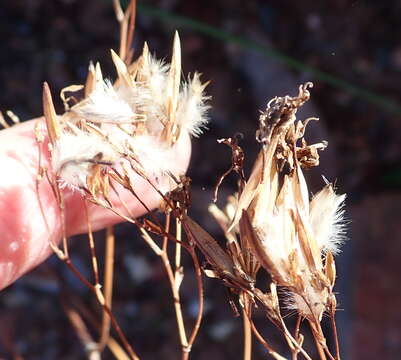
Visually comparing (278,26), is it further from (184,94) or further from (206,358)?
(184,94)

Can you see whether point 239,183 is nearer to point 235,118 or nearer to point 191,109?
point 191,109

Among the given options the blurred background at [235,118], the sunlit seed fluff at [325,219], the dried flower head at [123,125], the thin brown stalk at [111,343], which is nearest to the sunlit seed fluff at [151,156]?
the dried flower head at [123,125]

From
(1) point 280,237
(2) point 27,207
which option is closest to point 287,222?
(1) point 280,237

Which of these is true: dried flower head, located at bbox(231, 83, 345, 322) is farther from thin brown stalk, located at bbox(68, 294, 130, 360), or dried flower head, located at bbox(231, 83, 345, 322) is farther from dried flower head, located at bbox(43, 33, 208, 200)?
thin brown stalk, located at bbox(68, 294, 130, 360)

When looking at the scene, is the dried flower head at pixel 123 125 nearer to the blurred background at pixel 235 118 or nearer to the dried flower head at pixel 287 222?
the dried flower head at pixel 287 222

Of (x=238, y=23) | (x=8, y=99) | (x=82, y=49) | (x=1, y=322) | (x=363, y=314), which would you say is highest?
(x=238, y=23)

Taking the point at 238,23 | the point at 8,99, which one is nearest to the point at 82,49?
the point at 8,99
